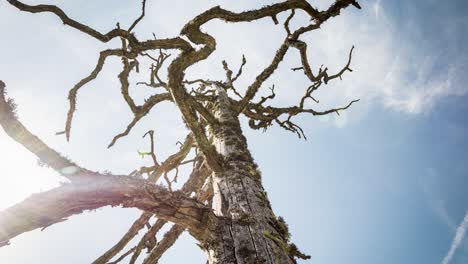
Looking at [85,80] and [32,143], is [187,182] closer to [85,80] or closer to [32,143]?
[85,80]

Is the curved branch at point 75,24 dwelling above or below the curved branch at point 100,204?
above

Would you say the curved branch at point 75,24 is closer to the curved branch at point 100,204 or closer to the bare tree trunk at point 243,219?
the curved branch at point 100,204

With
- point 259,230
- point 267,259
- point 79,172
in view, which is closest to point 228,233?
point 259,230

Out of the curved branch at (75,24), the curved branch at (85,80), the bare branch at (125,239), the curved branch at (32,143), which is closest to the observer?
the curved branch at (32,143)

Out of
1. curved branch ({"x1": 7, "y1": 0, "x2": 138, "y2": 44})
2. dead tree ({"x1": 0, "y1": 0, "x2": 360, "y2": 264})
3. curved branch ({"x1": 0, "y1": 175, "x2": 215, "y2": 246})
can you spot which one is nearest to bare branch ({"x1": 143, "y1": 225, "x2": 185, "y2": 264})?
dead tree ({"x1": 0, "y1": 0, "x2": 360, "y2": 264})

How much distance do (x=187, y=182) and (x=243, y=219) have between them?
6.69 feet

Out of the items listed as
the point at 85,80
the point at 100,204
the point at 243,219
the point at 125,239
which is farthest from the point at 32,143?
the point at 125,239

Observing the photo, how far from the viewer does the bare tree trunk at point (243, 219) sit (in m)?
2.33

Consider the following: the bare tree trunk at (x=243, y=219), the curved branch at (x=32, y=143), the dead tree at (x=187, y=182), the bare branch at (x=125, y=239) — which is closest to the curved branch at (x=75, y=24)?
the dead tree at (x=187, y=182)

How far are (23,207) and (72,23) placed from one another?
189 cm

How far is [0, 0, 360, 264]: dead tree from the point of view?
1.76m

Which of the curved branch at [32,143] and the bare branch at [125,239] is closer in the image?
the curved branch at [32,143]

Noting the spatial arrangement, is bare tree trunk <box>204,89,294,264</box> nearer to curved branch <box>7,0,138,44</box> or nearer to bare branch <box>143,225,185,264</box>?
bare branch <box>143,225,185,264</box>

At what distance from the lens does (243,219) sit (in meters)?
2.60
